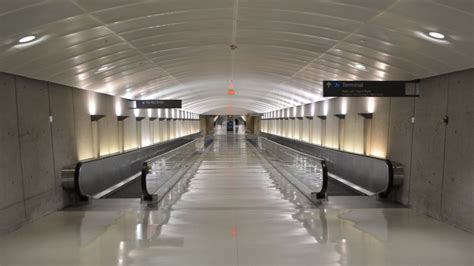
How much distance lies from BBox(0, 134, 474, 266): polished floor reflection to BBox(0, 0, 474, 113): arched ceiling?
2.75 metres

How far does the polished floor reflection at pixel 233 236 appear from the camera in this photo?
13.5 ft

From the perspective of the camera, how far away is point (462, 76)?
5.37 m

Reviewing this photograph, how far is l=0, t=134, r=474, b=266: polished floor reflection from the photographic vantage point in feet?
13.5

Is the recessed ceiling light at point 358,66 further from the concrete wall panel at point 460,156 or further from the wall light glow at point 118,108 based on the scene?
the wall light glow at point 118,108

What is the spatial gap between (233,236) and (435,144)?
13.8 feet

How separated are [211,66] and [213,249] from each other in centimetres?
641

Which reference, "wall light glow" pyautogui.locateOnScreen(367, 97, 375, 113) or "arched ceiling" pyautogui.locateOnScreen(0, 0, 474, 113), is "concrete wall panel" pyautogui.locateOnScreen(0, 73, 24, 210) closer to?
"arched ceiling" pyautogui.locateOnScreen(0, 0, 474, 113)

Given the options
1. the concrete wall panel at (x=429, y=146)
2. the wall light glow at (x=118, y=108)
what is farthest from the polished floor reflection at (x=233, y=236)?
the wall light glow at (x=118, y=108)

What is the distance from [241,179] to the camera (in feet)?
32.1

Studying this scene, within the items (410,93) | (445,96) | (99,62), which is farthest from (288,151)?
(99,62)

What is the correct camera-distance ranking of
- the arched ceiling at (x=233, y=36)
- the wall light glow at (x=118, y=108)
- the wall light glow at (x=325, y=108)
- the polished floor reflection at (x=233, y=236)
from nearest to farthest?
the arched ceiling at (x=233, y=36)
the polished floor reflection at (x=233, y=236)
the wall light glow at (x=118, y=108)
the wall light glow at (x=325, y=108)

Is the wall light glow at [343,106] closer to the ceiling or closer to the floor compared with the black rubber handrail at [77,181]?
closer to the ceiling

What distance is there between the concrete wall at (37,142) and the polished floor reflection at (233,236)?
1.40 ft

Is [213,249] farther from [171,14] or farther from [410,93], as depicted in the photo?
[410,93]
